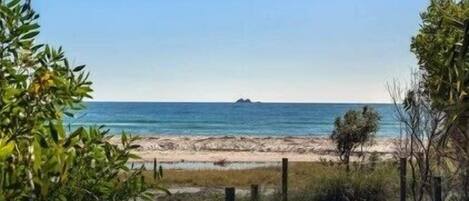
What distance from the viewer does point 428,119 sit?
8.03 m

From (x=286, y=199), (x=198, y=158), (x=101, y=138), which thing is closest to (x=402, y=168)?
(x=286, y=199)

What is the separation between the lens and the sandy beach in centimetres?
3200

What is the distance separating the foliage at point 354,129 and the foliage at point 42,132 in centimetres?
1447

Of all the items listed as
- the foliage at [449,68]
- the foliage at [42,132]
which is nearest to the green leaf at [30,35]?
the foliage at [42,132]

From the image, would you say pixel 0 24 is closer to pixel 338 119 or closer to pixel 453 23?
pixel 453 23

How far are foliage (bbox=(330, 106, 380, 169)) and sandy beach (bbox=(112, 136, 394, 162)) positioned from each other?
13.3 metres

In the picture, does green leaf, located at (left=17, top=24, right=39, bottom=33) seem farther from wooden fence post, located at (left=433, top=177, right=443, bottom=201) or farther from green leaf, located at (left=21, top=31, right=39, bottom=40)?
wooden fence post, located at (left=433, top=177, right=443, bottom=201)

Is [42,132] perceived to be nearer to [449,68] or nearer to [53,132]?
[53,132]

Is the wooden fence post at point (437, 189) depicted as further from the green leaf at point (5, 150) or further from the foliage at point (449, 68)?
the green leaf at point (5, 150)

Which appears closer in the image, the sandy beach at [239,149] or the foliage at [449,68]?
the foliage at [449,68]

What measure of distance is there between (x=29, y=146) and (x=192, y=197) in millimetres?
14171

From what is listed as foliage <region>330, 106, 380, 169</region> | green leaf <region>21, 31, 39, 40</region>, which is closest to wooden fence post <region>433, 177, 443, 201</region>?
foliage <region>330, 106, 380, 169</region>

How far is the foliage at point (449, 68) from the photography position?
1.59m

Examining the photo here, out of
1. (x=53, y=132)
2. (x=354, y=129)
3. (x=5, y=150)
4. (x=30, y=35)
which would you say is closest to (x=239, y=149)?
(x=354, y=129)
